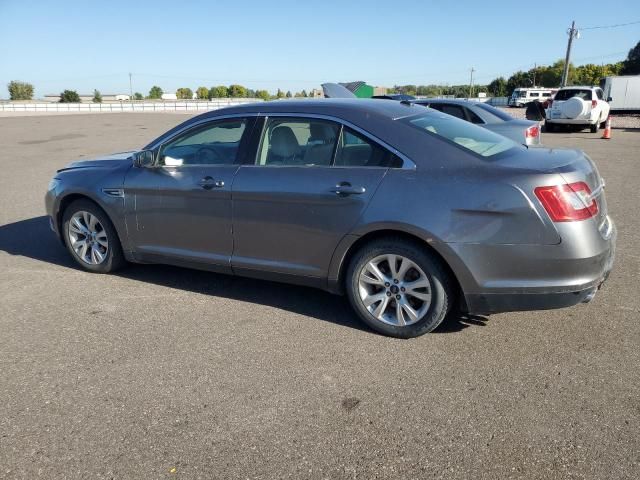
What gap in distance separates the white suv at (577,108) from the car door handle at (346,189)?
2057cm

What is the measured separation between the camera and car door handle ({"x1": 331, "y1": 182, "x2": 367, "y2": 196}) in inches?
149

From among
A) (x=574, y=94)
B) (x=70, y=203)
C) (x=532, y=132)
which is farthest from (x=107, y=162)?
(x=574, y=94)

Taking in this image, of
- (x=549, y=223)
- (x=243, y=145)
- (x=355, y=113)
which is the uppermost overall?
(x=355, y=113)

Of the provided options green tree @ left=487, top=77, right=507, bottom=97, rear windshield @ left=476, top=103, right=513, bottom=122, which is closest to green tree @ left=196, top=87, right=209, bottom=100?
green tree @ left=487, top=77, right=507, bottom=97

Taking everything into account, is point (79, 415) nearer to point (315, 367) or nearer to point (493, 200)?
point (315, 367)

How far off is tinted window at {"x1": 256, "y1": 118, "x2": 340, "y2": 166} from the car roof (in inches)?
→ 3.7

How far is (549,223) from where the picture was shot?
331cm

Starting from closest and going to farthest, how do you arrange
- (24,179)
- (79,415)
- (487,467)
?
(487,467) < (79,415) < (24,179)

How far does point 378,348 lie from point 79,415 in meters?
Result: 1.89

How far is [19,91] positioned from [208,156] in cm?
13052

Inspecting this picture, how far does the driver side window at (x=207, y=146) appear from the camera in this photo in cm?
449

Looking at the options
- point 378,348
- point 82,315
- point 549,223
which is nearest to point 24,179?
point 82,315

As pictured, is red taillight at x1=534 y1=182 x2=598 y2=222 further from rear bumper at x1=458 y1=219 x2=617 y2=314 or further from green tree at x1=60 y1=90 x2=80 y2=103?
green tree at x1=60 y1=90 x2=80 y2=103

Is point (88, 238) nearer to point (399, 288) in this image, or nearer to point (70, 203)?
point (70, 203)
